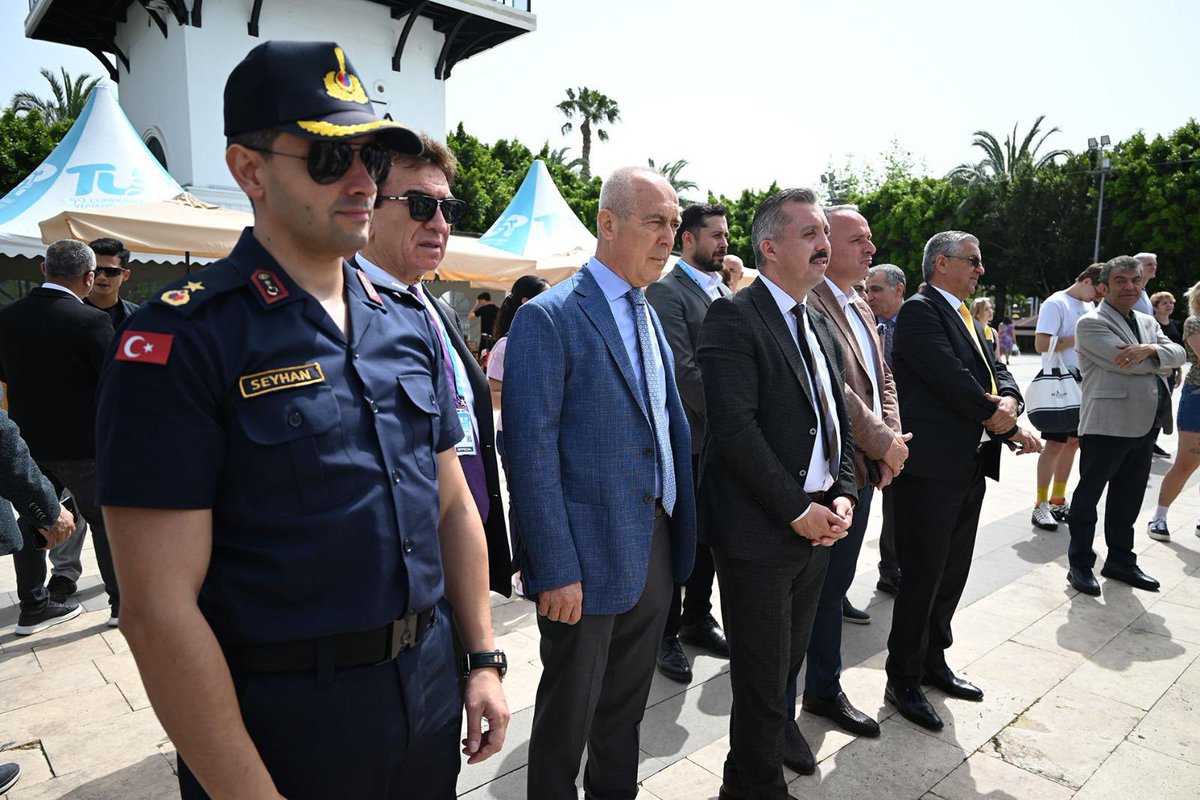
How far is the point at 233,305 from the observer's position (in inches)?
49.9

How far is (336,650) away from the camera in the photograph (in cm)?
130

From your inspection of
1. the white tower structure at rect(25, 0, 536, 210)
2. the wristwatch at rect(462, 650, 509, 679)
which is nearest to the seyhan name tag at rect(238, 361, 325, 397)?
the wristwatch at rect(462, 650, 509, 679)

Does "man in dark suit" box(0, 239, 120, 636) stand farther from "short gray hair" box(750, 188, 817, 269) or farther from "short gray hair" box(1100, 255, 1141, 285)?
"short gray hair" box(1100, 255, 1141, 285)

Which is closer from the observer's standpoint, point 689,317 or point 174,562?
point 174,562

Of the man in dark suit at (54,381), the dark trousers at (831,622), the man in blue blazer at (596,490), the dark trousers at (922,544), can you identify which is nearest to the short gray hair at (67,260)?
the man in dark suit at (54,381)

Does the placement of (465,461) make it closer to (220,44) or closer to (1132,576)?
(1132,576)

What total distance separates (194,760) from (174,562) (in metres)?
0.33

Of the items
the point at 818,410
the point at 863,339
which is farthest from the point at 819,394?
the point at 863,339

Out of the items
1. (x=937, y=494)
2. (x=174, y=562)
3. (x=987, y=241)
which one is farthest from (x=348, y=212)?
(x=987, y=241)

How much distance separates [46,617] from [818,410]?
4.72 m

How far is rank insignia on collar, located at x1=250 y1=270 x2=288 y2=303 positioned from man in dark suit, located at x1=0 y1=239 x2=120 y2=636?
12.3ft

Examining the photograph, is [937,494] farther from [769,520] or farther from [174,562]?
[174,562]

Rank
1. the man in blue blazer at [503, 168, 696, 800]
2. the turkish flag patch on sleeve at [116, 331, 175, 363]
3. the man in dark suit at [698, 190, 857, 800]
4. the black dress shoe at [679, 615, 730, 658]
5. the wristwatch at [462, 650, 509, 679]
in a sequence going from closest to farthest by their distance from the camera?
the turkish flag patch on sleeve at [116, 331, 175, 363], the wristwatch at [462, 650, 509, 679], the man in blue blazer at [503, 168, 696, 800], the man in dark suit at [698, 190, 857, 800], the black dress shoe at [679, 615, 730, 658]

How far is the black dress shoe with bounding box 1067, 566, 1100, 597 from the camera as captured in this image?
491 centimetres
